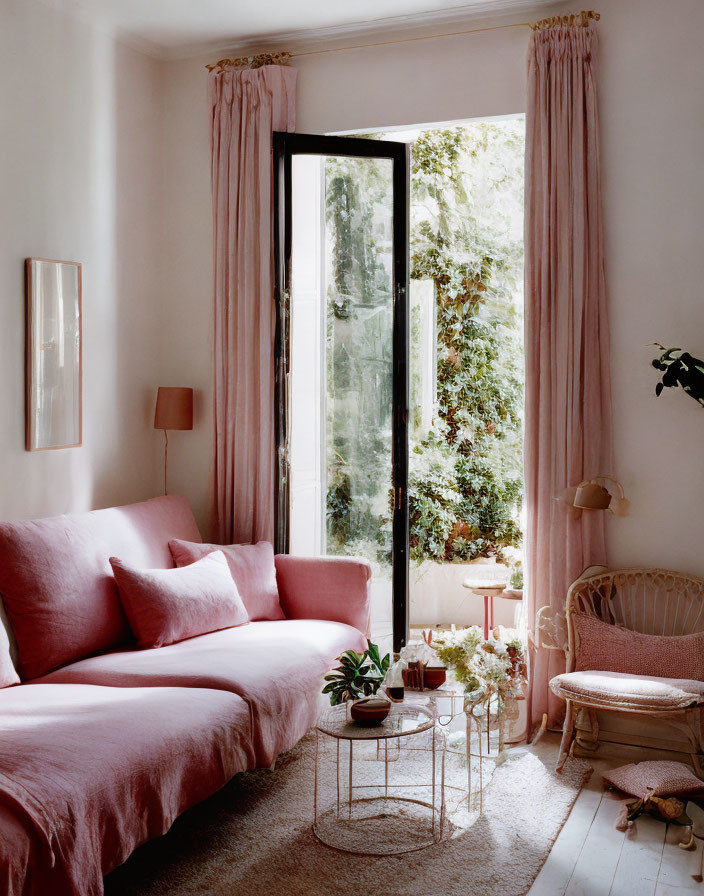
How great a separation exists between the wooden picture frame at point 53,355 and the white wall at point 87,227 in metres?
0.04

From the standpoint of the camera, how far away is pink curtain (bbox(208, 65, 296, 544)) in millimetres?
4480

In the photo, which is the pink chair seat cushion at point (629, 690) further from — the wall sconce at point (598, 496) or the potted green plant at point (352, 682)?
the potted green plant at point (352, 682)

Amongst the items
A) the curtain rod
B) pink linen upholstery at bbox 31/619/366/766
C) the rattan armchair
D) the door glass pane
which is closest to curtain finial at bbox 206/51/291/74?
the curtain rod

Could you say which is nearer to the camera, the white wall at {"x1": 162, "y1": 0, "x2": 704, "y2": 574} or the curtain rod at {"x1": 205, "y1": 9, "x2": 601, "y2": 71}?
the white wall at {"x1": 162, "y1": 0, "x2": 704, "y2": 574}

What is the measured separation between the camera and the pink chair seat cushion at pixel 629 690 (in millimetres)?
3334

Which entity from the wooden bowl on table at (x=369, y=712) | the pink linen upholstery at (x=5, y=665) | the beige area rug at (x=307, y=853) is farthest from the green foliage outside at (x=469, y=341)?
the pink linen upholstery at (x=5, y=665)

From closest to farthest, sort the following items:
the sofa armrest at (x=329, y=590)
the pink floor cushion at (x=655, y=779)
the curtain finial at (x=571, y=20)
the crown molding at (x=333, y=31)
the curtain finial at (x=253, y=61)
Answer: the pink floor cushion at (x=655, y=779) < the curtain finial at (x=571, y=20) < the crown molding at (x=333, y=31) < the sofa armrest at (x=329, y=590) < the curtain finial at (x=253, y=61)

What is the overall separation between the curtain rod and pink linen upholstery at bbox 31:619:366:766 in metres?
2.80

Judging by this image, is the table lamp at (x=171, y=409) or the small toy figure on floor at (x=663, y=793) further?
the table lamp at (x=171, y=409)

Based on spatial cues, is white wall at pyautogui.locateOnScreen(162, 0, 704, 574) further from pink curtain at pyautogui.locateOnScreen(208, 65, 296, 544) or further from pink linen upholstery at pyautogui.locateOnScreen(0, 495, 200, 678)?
pink linen upholstery at pyautogui.locateOnScreen(0, 495, 200, 678)

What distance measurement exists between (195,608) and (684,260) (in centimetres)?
253

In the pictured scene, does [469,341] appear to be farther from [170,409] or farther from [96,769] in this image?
[96,769]

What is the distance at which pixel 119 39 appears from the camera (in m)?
4.40

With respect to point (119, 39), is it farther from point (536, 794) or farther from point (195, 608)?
point (536, 794)
